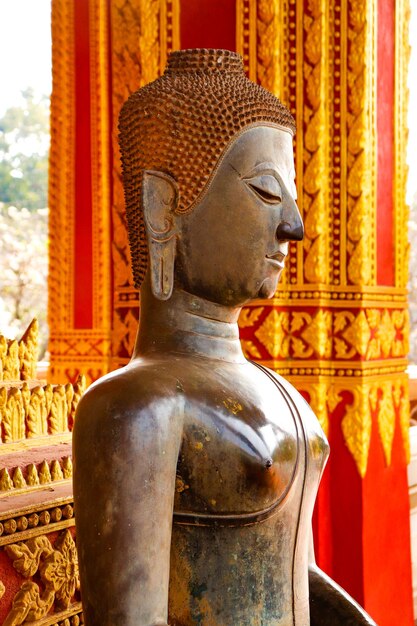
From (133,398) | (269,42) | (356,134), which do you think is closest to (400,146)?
(356,134)

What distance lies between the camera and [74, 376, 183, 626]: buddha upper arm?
1.27m

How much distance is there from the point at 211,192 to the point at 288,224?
0.13m

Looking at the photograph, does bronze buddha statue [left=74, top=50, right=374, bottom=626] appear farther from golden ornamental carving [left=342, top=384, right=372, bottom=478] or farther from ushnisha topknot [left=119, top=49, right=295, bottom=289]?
golden ornamental carving [left=342, top=384, right=372, bottom=478]

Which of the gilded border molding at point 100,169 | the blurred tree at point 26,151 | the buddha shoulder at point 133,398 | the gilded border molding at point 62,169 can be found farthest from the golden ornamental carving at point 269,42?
the blurred tree at point 26,151

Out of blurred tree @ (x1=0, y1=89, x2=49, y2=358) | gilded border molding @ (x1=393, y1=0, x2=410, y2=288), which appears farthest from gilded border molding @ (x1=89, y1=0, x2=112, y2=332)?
blurred tree @ (x1=0, y1=89, x2=49, y2=358)

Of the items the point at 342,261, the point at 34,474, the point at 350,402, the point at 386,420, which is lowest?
the point at 386,420

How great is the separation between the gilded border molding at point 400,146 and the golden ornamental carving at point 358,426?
55 cm

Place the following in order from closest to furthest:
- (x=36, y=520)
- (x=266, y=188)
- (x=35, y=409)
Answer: (x=266, y=188), (x=36, y=520), (x=35, y=409)

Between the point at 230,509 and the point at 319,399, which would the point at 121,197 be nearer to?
the point at 319,399

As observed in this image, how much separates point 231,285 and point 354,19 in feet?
7.31

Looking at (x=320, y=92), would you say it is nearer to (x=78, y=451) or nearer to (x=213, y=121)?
(x=213, y=121)

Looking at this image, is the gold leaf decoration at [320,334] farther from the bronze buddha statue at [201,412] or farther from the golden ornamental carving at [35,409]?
the bronze buddha statue at [201,412]

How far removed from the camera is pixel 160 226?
150cm

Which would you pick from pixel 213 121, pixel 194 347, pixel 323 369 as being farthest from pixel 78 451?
pixel 323 369
